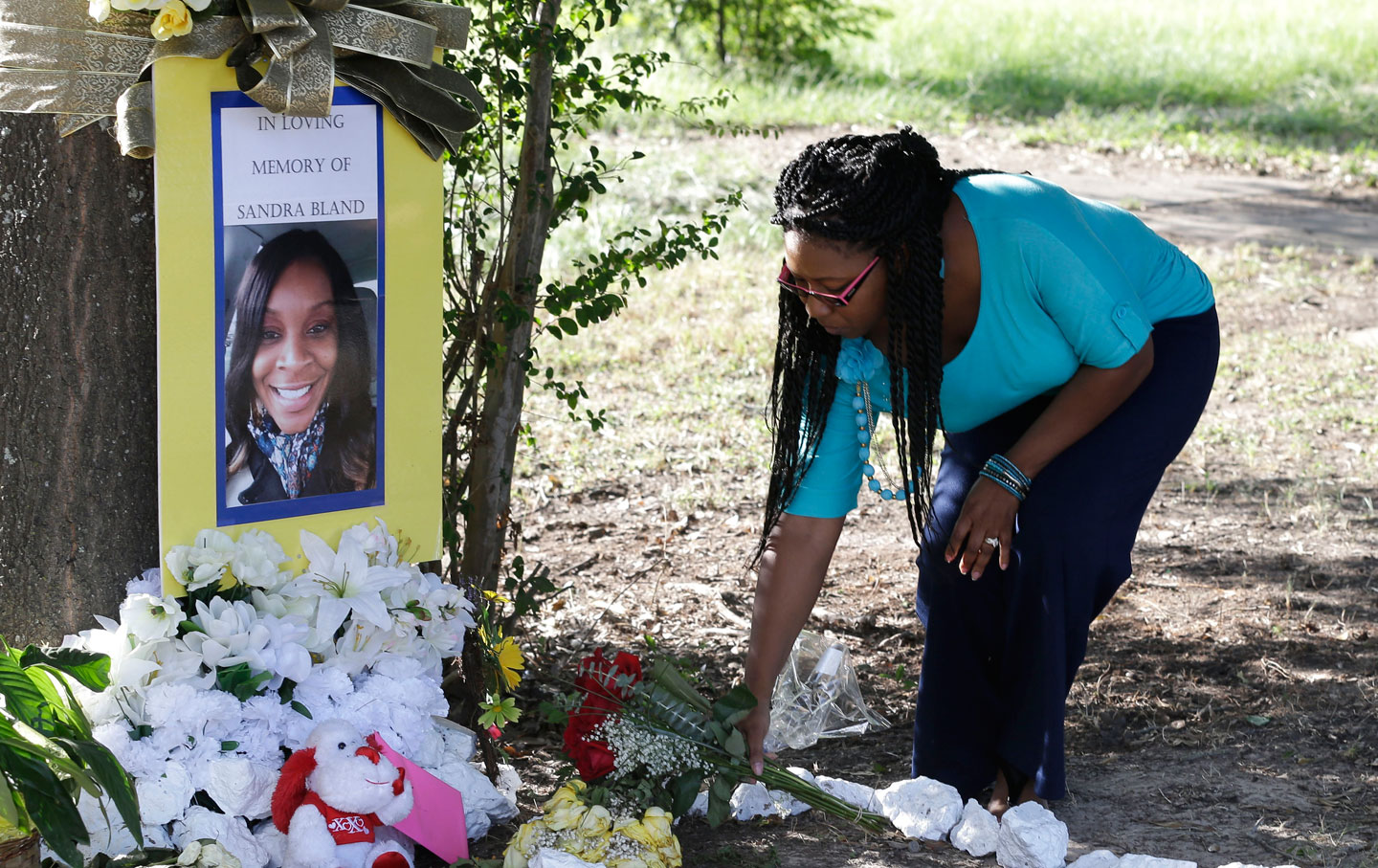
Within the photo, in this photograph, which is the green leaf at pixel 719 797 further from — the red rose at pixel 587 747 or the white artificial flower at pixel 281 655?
the white artificial flower at pixel 281 655

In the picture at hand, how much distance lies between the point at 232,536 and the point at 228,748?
35cm

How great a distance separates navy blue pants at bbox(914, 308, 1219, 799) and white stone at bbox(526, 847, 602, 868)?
3.47 feet

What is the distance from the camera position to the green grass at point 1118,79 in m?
11.2

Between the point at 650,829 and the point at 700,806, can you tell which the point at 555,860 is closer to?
the point at 650,829

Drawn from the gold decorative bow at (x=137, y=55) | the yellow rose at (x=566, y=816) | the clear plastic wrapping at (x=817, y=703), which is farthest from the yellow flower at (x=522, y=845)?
the gold decorative bow at (x=137, y=55)

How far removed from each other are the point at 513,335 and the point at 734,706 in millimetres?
1039

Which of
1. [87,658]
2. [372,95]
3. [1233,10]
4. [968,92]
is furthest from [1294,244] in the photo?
[1233,10]

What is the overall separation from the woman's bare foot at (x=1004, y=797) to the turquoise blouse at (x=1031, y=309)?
69cm

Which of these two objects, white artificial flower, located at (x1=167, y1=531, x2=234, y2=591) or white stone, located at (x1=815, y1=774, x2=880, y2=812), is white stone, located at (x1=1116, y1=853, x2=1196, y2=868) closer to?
white stone, located at (x1=815, y1=774, x2=880, y2=812)

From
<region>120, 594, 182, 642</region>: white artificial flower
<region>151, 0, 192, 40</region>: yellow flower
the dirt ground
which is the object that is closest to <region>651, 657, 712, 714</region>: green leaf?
the dirt ground

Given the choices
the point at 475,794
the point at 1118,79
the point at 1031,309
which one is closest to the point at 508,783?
the point at 475,794

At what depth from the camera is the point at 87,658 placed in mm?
2100

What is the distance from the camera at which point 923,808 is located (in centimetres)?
275

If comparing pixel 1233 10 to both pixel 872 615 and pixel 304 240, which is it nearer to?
pixel 872 615
